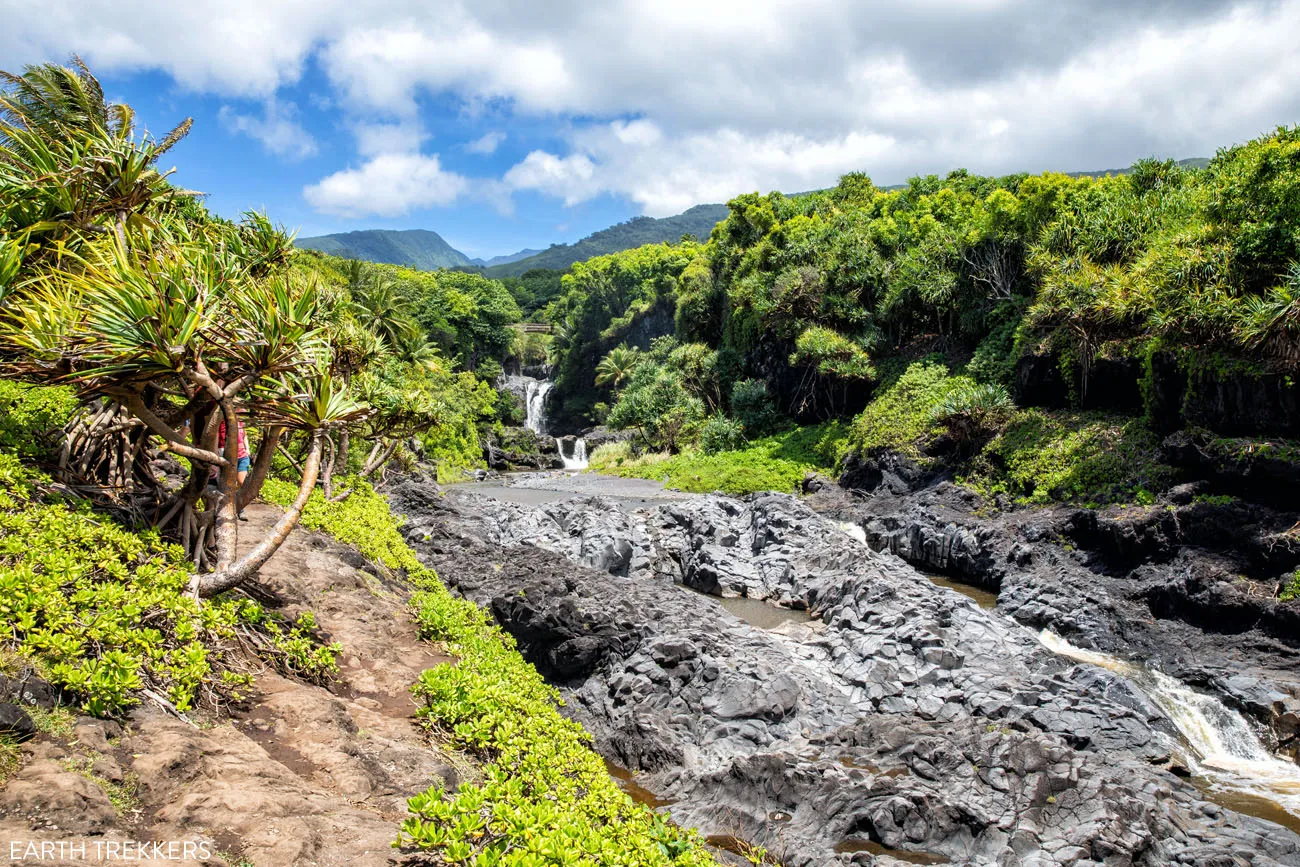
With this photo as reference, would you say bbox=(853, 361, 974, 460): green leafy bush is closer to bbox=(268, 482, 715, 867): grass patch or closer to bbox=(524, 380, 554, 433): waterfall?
bbox=(268, 482, 715, 867): grass patch

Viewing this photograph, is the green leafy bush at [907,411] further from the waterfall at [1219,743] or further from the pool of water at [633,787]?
the pool of water at [633,787]

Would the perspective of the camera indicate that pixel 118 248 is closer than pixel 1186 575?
Yes

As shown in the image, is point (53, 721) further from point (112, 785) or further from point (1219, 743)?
point (1219, 743)

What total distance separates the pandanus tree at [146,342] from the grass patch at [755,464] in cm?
2132

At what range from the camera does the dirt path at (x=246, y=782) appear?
12.4ft

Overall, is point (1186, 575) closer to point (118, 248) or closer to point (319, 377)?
point (319, 377)

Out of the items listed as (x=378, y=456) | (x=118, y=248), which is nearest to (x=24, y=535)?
(x=118, y=248)

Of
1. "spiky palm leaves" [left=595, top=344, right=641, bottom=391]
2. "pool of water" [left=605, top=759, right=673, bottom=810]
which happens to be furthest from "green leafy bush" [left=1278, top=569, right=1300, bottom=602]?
"spiky palm leaves" [left=595, top=344, right=641, bottom=391]

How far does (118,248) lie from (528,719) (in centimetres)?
646

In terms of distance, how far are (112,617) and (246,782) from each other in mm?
1906

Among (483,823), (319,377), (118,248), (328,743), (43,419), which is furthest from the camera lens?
(43,419)

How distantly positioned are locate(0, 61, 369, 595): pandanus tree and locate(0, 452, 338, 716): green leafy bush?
561 mm

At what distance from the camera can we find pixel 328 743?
5.88m

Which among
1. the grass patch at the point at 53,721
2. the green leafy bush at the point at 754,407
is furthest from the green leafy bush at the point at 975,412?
the grass patch at the point at 53,721
